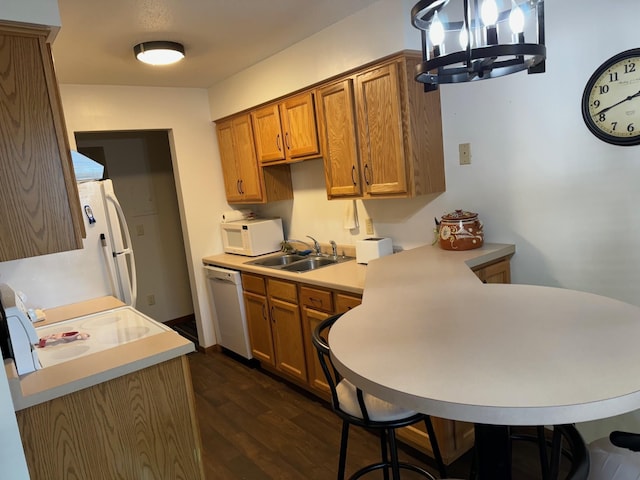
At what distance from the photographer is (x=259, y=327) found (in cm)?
340

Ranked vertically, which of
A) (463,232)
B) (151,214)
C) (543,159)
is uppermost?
(543,159)

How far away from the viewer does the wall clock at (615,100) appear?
183 cm

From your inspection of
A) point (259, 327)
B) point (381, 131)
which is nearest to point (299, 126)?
point (381, 131)

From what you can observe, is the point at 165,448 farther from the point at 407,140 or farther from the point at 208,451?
the point at 407,140

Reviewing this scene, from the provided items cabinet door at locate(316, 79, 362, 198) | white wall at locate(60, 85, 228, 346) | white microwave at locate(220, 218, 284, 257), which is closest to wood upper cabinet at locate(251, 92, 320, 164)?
cabinet door at locate(316, 79, 362, 198)

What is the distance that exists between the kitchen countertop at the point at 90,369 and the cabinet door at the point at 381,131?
1467mm

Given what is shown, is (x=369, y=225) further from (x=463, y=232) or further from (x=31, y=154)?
(x=31, y=154)

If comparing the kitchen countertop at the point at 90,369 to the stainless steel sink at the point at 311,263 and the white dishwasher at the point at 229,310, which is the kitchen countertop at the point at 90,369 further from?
the white dishwasher at the point at 229,310

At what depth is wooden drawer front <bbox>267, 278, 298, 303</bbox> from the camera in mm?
2920

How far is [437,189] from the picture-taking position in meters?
2.62

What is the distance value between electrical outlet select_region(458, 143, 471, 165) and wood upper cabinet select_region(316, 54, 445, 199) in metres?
0.12

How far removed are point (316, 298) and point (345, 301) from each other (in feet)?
0.91

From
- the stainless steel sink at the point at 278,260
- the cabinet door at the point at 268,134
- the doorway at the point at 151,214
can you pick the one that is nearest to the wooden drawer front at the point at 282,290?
the stainless steel sink at the point at 278,260

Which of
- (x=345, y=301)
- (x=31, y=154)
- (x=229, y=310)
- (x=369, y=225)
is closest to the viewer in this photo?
(x=31, y=154)
